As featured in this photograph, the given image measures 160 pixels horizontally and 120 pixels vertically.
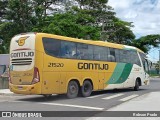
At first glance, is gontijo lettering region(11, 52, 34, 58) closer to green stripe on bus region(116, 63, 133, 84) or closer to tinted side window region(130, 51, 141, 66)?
green stripe on bus region(116, 63, 133, 84)

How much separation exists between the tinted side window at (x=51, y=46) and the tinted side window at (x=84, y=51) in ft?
5.67

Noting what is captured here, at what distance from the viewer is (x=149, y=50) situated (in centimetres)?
6056

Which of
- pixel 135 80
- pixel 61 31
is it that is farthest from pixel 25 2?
pixel 135 80

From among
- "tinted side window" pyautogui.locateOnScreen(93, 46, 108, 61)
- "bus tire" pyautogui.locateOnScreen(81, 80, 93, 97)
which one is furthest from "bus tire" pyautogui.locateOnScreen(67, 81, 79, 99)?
"tinted side window" pyautogui.locateOnScreen(93, 46, 108, 61)

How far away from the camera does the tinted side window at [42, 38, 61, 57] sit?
17.3 meters

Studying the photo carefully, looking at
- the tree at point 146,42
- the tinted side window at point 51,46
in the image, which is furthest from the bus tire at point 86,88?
the tree at point 146,42

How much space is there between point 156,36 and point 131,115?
161 ft

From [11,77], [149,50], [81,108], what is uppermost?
[149,50]

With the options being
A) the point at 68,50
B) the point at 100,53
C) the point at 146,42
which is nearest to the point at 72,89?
the point at 68,50

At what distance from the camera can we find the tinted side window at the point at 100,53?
20.7 metres

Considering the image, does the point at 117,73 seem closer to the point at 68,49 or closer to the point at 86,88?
the point at 86,88

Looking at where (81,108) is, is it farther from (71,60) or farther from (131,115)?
(71,60)

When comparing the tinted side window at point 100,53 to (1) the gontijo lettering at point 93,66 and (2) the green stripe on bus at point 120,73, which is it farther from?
(2) the green stripe on bus at point 120,73

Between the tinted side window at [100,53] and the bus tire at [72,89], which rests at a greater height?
the tinted side window at [100,53]
